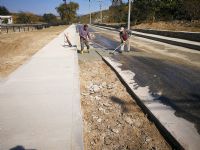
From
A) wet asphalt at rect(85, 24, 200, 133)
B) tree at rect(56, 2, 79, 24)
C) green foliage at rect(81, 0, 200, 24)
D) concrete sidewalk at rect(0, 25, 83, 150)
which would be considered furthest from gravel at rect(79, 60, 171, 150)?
tree at rect(56, 2, 79, 24)

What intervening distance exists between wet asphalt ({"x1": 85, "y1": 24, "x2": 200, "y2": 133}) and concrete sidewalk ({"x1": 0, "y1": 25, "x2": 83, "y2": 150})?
8.11ft

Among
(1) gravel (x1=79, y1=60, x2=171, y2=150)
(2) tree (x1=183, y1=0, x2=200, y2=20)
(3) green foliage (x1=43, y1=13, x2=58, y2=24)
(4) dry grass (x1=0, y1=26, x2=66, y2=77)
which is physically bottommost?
(1) gravel (x1=79, y1=60, x2=171, y2=150)

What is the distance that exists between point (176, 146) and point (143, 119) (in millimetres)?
1304

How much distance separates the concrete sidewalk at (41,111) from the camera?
4.17 m

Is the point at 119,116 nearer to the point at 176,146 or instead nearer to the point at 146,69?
the point at 176,146

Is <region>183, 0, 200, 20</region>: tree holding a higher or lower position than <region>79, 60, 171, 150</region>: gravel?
higher

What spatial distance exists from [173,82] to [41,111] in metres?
4.86

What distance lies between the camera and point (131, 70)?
402 inches

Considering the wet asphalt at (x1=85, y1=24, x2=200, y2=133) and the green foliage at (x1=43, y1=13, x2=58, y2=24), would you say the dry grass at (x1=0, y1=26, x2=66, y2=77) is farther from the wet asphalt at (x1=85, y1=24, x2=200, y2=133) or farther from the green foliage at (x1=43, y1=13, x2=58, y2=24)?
the green foliage at (x1=43, y1=13, x2=58, y2=24)

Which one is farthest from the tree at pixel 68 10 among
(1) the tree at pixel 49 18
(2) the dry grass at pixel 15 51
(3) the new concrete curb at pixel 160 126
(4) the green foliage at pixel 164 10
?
(3) the new concrete curb at pixel 160 126

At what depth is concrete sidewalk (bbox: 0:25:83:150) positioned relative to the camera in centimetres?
417

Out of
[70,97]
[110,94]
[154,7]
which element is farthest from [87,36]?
[154,7]

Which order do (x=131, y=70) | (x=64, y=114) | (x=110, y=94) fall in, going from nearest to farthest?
1. (x=64, y=114)
2. (x=110, y=94)
3. (x=131, y=70)

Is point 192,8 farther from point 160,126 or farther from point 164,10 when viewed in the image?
point 160,126
